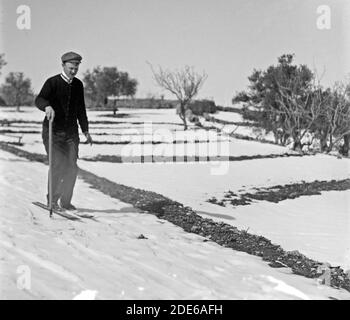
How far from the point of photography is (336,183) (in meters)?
15.8

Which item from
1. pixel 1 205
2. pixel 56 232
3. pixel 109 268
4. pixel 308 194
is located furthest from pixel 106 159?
pixel 109 268

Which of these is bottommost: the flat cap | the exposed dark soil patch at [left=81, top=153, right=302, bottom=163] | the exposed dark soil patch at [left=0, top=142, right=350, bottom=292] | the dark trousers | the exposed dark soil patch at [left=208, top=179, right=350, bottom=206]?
the exposed dark soil patch at [left=208, top=179, right=350, bottom=206]

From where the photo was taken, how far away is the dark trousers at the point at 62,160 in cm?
644

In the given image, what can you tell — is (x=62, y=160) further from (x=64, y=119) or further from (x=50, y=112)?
(x=50, y=112)

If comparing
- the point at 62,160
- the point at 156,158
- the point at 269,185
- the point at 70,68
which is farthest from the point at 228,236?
the point at 156,158

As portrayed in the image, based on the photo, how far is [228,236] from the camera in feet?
21.8

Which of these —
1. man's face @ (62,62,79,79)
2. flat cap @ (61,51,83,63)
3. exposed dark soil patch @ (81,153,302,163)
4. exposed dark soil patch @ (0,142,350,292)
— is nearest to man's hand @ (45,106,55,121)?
man's face @ (62,62,79,79)

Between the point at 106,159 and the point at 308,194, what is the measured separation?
9102 mm

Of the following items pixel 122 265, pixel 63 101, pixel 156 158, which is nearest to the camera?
pixel 122 265

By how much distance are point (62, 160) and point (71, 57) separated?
1477 millimetres

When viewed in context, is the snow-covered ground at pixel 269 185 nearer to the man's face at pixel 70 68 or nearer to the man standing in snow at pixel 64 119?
the man standing in snow at pixel 64 119

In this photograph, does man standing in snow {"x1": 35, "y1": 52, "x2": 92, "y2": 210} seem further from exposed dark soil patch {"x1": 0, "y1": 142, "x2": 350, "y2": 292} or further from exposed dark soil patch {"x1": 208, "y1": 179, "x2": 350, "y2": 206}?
exposed dark soil patch {"x1": 208, "y1": 179, "x2": 350, "y2": 206}

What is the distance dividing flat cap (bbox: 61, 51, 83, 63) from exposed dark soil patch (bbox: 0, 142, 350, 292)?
2.97 m

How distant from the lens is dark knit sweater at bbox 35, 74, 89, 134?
624 centimetres
